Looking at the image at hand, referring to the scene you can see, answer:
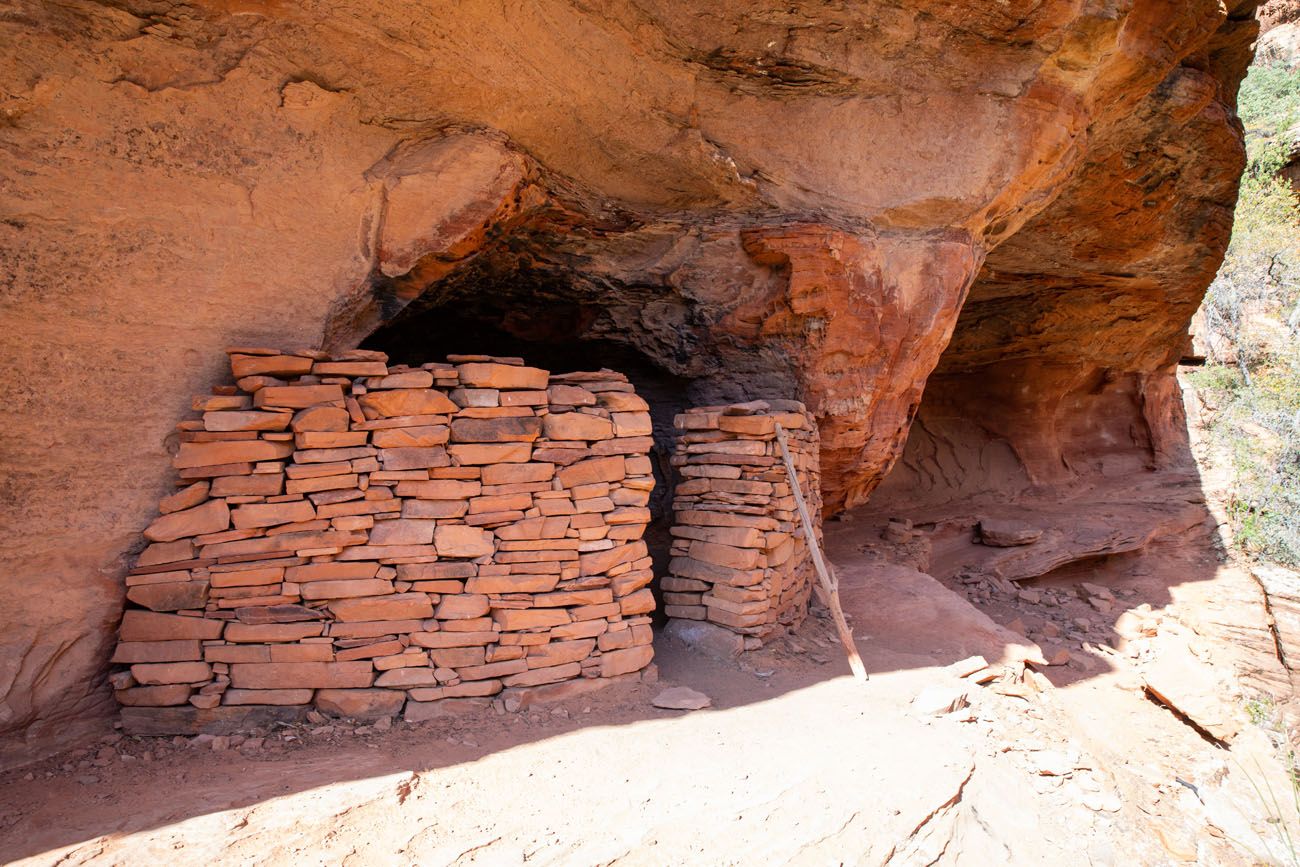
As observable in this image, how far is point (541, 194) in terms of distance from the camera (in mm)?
4305

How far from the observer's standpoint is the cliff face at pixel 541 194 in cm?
282

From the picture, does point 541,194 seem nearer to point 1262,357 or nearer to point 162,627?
point 162,627

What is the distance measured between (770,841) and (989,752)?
1.27 metres

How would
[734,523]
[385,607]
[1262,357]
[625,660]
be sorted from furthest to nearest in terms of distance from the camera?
[1262,357] → [734,523] → [625,660] → [385,607]

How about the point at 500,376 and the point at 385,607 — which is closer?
the point at 385,607

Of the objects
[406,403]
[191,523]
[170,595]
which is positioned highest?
[406,403]

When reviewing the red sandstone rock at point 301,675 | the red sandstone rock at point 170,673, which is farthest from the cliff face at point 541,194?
the red sandstone rock at point 301,675

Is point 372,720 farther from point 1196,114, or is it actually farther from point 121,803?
point 1196,114

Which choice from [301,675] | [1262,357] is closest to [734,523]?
[301,675]

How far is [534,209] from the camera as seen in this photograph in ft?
14.3

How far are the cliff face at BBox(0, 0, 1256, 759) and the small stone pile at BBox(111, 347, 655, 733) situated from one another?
0.23 m

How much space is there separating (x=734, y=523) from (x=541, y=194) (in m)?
2.21

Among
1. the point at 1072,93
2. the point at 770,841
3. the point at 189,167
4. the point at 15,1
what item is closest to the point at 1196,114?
the point at 1072,93

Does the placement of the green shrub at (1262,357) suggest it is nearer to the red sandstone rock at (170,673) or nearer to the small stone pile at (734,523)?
the small stone pile at (734,523)
